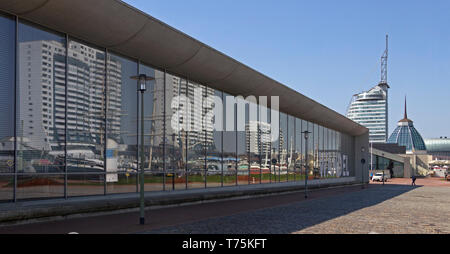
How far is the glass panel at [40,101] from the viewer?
15531mm

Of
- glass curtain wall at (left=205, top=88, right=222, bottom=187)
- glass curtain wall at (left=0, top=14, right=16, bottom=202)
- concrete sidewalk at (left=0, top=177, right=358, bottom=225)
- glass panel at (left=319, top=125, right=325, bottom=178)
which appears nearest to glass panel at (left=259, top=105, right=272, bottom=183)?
glass curtain wall at (left=205, top=88, right=222, bottom=187)

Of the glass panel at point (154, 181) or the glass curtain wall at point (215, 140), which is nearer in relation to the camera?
the glass panel at point (154, 181)

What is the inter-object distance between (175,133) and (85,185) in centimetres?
660

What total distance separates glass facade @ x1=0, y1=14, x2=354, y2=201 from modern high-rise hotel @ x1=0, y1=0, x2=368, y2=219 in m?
0.04

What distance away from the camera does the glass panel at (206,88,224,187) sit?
87.8 feet

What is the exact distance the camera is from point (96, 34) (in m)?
17.7

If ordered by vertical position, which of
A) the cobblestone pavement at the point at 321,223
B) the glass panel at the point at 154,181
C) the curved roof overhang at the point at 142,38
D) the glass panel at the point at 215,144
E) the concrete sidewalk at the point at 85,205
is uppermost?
the curved roof overhang at the point at 142,38

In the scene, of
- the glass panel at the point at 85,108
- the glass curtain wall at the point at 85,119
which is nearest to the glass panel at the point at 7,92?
the glass curtain wall at the point at 85,119

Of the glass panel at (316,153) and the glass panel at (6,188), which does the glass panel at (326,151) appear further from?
the glass panel at (6,188)

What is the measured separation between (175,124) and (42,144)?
8.45 m

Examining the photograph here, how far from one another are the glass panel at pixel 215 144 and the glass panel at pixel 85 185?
28.4 feet

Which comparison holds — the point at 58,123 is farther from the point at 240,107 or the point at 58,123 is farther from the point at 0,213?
the point at 240,107

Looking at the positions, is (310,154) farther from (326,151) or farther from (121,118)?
(121,118)
